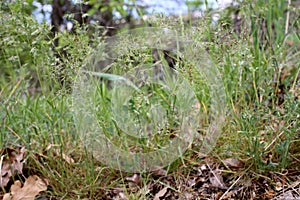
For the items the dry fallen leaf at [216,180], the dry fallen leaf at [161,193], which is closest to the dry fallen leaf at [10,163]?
the dry fallen leaf at [161,193]

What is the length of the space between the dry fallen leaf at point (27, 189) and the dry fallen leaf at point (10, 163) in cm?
5

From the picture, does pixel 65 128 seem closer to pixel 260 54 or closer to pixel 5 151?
pixel 5 151

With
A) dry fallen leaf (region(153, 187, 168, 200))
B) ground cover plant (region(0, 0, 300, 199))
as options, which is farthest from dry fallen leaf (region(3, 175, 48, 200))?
dry fallen leaf (region(153, 187, 168, 200))

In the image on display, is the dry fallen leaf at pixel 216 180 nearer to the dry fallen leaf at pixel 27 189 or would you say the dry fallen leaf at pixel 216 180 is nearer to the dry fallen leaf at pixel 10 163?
the dry fallen leaf at pixel 27 189

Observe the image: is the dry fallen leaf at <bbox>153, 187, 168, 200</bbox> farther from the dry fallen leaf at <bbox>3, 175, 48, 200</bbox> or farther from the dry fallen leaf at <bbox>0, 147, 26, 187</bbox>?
the dry fallen leaf at <bbox>0, 147, 26, 187</bbox>

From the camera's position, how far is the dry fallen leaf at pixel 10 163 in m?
1.34

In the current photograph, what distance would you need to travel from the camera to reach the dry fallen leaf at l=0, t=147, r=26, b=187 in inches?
52.9

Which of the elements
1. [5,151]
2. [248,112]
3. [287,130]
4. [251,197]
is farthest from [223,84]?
[5,151]

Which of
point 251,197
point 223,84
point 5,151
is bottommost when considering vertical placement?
point 251,197

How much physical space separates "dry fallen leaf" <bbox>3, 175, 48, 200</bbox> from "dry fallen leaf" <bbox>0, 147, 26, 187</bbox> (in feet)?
0.18

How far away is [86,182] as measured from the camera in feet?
4.33

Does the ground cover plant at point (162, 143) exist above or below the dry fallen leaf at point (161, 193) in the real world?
above

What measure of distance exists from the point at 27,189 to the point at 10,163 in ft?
0.48

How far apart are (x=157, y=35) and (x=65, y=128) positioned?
525 mm
